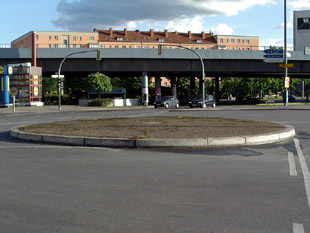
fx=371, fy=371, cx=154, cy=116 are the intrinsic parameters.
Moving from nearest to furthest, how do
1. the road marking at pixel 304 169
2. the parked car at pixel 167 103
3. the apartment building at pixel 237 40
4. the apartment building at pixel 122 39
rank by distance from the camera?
the road marking at pixel 304 169
the parked car at pixel 167 103
the apartment building at pixel 122 39
the apartment building at pixel 237 40

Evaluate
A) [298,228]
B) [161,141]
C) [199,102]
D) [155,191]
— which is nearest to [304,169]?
[155,191]

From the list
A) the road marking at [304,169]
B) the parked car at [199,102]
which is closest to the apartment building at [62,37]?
the parked car at [199,102]

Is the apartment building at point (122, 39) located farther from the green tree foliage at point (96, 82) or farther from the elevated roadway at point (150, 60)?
the green tree foliage at point (96, 82)

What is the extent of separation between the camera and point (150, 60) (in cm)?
5491

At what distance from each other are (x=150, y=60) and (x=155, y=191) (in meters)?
49.9

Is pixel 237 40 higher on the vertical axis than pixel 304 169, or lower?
higher

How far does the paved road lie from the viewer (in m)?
4.49

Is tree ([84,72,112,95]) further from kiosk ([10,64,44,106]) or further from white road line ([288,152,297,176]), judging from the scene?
white road line ([288,152,297,176])

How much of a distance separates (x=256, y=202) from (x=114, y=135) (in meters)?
6.95

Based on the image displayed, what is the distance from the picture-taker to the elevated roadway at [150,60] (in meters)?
51.3

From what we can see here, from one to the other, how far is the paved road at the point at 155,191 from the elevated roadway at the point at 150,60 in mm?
44111

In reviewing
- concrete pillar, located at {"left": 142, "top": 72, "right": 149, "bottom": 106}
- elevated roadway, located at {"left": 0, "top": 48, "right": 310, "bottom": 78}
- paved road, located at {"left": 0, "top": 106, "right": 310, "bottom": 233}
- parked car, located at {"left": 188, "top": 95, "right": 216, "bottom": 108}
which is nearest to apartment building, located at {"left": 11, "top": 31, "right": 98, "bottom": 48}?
concrete pillar, located at {"left": 142, "top": 72, "right": 149, "bottom": 106}

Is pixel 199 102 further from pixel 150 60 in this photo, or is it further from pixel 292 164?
pixel 292 164

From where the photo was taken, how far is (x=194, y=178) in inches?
270
